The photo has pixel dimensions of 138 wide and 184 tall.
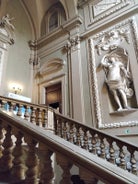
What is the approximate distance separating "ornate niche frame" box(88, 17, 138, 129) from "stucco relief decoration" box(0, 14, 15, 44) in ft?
9.99

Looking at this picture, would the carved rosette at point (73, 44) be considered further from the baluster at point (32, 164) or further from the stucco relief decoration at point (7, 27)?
the baluster at point (32, 164)

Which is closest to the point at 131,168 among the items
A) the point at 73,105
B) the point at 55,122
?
the point at 55,122

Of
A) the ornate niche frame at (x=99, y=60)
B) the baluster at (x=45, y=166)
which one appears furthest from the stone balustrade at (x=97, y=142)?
the baluster at (x=45, y=166)

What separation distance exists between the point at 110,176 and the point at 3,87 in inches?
239

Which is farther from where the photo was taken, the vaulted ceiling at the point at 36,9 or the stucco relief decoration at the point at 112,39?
the vaulted ceiling at the point at 36,9

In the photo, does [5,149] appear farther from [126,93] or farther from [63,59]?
[63,59]

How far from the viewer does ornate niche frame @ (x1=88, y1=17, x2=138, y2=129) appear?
16.2ft

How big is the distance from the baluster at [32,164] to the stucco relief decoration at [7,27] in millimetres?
6432

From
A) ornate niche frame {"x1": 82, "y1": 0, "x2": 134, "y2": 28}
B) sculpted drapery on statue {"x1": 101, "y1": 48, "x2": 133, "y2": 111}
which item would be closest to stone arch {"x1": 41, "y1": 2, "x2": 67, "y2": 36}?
ornate niche frame {"x1": 82, "y1": 0, "x2": 134, "y2": 28}

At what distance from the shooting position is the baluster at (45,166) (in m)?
1.24

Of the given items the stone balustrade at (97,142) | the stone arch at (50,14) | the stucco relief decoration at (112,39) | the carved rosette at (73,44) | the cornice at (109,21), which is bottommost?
the stone balustrade at (97,142)

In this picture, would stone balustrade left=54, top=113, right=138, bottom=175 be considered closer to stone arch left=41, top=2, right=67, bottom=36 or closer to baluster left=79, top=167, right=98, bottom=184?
baluster left=79, top=167, right=98, bottom=184

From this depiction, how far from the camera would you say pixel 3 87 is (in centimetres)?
643

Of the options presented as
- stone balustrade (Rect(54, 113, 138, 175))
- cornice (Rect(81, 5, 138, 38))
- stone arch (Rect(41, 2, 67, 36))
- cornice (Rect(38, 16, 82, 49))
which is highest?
stone arch (Rect(41, 2, 67, 36))
